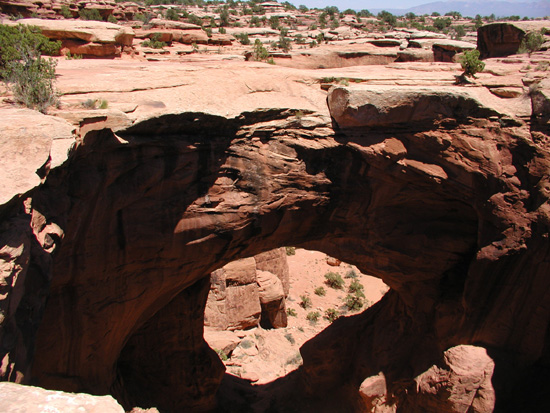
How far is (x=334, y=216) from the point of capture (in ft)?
29.5

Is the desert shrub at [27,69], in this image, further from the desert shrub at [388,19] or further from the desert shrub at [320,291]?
the desert shrub at [388,19]

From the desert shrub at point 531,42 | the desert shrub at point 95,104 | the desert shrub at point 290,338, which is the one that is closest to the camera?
the desert shrub at point 95,104

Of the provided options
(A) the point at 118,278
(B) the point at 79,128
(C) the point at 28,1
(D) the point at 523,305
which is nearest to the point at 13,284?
(B) the point at 79,128

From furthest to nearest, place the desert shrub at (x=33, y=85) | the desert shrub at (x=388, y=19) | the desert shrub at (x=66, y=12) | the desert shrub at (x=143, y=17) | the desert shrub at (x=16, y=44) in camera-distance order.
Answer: the desert shrub at (x=388, y=19)
the desert shrub at (x=143, y=17)
the desert shrub at (x=66, y=12)
the desert shrub at (x=16, y=44)
the desert shrub at (x=33, y=85)

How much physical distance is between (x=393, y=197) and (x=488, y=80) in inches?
121

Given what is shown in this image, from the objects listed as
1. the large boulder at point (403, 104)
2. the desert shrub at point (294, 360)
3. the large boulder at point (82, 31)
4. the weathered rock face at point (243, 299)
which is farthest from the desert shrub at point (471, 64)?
the large boulder at point (82, 31)

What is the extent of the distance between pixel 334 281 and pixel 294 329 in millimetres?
3402

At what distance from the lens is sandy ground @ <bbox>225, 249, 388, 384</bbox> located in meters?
13.3

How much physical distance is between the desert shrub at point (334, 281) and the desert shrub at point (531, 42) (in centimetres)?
1040

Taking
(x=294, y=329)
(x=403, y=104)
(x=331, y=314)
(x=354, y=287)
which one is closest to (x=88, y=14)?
(x=354, y=287)

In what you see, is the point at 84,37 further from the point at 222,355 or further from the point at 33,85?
the point at 222,355

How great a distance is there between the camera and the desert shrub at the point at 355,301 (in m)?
16.0

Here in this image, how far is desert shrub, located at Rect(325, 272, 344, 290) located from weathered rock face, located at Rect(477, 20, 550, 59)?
9.79 metres

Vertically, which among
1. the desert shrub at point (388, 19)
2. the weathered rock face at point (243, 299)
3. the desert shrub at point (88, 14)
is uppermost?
the desert shrub at point (388, 19)
